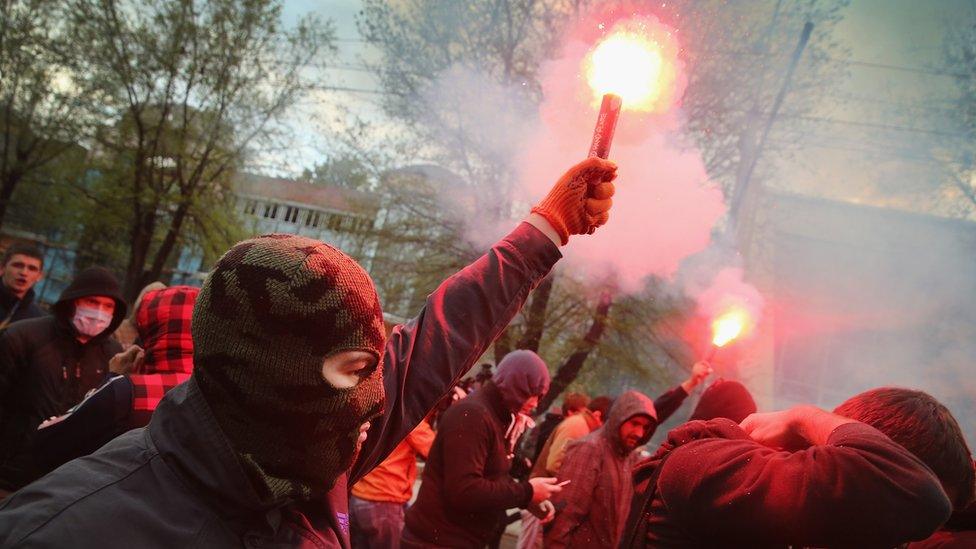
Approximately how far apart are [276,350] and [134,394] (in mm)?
1214

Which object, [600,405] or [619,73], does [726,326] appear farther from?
[600,405]

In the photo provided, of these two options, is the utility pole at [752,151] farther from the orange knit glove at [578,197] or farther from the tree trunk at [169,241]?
the tree trunk at [169,241]

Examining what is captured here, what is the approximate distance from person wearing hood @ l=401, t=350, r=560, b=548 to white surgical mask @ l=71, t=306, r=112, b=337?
6.34 feet

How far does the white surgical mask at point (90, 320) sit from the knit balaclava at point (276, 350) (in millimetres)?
2740

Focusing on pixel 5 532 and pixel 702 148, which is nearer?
pixel 5 532

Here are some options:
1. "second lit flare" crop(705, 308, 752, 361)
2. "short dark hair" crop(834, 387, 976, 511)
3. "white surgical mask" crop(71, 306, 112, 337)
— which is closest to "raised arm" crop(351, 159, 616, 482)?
"short dark hair" crop(834, 387, 976, 511)

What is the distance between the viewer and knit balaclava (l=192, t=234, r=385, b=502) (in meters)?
1.12

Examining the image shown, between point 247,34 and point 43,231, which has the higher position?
point 247,34

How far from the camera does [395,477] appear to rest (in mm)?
3844

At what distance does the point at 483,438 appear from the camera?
10.7 ft

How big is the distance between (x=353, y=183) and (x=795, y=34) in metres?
7.72

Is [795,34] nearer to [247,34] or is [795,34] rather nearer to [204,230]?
[247,34]

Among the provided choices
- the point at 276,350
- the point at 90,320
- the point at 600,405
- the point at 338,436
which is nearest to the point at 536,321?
the point at 600,405

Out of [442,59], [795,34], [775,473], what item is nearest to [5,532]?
[775,473]
